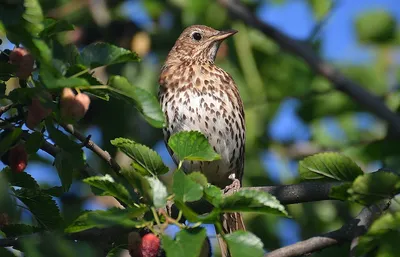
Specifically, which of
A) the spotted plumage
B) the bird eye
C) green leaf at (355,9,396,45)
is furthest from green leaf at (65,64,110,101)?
green leaf at (355,9,396,45)

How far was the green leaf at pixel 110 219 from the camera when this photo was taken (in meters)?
3.07

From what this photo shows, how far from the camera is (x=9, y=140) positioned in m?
3.45

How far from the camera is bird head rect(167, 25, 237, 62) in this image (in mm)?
7086

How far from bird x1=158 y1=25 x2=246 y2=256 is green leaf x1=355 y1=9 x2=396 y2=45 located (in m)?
1.29

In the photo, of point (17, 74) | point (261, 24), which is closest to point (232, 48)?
point (261, 24)

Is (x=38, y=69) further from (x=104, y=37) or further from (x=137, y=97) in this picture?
(x=104, y=37)

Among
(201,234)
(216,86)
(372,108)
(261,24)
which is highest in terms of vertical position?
(216,86)

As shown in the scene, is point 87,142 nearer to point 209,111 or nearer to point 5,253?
point 5,253

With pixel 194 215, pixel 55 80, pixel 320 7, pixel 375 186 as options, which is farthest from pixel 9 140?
pixel 320 7

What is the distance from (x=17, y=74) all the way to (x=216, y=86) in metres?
3.07

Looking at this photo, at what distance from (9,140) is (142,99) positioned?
519 millimetres

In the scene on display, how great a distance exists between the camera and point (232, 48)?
309 inches

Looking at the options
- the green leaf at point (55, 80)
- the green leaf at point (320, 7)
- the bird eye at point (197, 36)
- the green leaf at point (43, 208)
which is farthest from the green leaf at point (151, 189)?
the bird eye at point (197, 36)

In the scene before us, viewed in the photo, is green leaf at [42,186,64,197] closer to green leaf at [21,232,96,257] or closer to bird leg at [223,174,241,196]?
green leaf at [21,232,96,257]
